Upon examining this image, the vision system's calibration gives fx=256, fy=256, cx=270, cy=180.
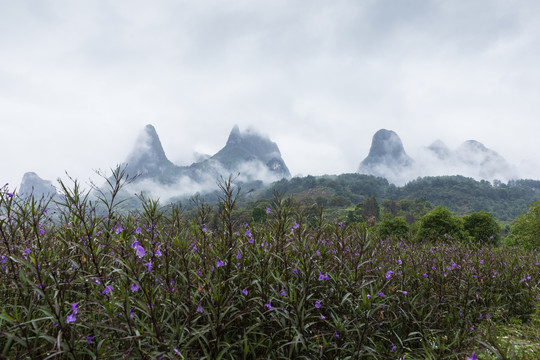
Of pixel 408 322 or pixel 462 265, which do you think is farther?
pixel 462 265

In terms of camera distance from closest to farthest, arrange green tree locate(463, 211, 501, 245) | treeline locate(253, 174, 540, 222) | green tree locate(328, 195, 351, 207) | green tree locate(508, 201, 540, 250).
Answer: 1. green tree locate(508, 201, 540, 250)
2. green tree locate(463, 211, 501, 245)
3. green tree locate(328, 195, 351, 207)
4. treeline locate(253, 174, 540, 222)

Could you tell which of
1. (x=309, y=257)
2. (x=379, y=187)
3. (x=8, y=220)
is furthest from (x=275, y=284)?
(x=379, y=187)

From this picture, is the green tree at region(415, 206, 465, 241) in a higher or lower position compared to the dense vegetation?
lower

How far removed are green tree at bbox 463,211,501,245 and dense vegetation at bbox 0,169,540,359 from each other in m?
17.8

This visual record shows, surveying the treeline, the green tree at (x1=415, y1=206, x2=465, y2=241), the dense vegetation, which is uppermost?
the dense vegetation

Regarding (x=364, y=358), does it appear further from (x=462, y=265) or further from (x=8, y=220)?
(x=8, y=220)

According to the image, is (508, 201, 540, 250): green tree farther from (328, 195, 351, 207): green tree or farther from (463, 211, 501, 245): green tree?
(328, 195, 351, 207): green tree

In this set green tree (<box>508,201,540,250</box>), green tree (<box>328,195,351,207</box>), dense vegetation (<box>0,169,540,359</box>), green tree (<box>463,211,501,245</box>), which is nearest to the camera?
dense vegetation (<box>0,169,540,359</box>)

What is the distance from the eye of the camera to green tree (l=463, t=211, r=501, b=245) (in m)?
20.2

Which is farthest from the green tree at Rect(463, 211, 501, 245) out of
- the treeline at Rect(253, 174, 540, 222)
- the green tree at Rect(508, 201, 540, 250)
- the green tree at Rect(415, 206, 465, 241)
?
the treeline at Rect(253, 174, 540, 222)

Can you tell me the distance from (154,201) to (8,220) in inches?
50.7

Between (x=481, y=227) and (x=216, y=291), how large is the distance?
995 inches

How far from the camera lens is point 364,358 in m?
3.10

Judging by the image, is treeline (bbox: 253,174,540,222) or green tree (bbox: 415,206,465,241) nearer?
green tree (bbox: 415,206,465,241)
